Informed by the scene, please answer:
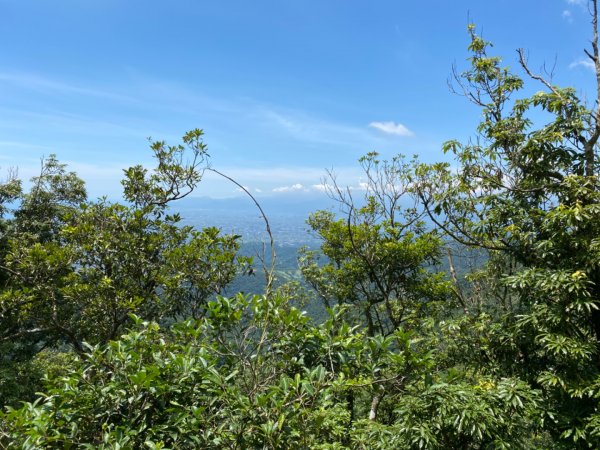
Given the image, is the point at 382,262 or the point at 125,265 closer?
the point at 125,265

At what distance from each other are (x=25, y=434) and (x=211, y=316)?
4.14ft

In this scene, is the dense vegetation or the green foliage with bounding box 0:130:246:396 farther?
the green foliage with bounding box 0:130:246:396

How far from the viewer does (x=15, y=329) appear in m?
9.87

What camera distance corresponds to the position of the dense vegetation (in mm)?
2459

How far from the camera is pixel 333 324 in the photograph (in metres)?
3.06

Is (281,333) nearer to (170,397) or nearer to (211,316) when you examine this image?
(211,316)

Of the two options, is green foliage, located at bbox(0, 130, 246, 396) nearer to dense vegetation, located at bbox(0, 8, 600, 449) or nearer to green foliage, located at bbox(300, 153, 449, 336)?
dense vegetation, located at bbox(0, 8, 600, 449)

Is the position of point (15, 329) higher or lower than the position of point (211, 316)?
lower

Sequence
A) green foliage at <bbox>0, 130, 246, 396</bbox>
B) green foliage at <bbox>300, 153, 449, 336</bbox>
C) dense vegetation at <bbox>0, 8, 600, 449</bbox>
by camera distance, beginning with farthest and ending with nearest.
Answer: green foliage at <bbox>300, 153, 449, 336</bbox>
green foliage at <bbox>0, 130, 246, 396</bbox>
dense vegetation at <bbox>0, 8, 600, 449</bbox>

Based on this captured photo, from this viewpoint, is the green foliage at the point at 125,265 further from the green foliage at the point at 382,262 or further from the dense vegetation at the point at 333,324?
the green foliage at the point at 382,262

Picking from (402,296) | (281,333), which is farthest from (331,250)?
(281,333)

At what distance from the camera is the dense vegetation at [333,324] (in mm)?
2459

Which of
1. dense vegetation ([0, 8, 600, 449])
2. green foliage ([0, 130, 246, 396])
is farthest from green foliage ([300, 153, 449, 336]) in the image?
green foliage ([0, 130, 246, 396])

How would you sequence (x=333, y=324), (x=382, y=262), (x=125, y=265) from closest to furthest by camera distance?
(x=333, y=324) < (x=125, y=265) < (x=382, y=262)
